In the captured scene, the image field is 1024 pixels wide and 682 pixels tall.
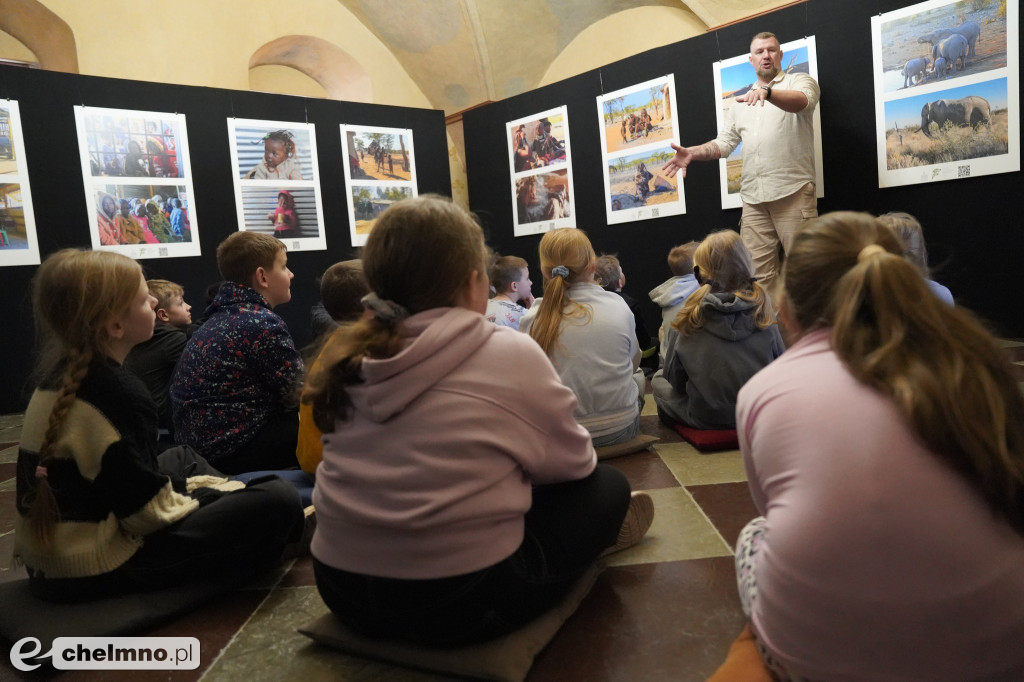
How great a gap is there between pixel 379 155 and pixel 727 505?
681 centimetres

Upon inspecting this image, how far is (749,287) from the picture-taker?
11.6 ft

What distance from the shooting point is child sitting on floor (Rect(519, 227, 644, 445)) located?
338 cm

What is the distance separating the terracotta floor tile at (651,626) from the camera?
1.70 m

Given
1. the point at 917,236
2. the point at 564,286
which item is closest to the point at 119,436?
the point at 564,286

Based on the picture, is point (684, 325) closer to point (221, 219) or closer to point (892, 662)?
point (892, 662)

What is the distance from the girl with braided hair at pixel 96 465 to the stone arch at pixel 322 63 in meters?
9.64

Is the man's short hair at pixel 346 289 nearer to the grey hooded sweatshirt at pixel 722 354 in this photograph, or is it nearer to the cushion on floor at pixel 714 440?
the grey hooded sweatshirt at pixel 722 354

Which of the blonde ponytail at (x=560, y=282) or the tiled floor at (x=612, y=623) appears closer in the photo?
the tiled floor at (x=612, y=623)

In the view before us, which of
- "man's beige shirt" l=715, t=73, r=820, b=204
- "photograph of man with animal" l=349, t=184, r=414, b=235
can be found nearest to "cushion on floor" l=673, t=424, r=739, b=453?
"man's beige shirt" l=715, t=73, r=820, b=204

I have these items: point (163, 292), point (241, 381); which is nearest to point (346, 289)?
point (241, 381)

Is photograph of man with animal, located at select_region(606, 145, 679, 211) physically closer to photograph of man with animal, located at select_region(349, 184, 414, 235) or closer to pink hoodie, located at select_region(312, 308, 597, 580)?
photograph of man with animal, located at select_region(349, 184, 414, 235)

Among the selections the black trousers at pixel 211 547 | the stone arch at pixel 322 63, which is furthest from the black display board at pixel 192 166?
the black trousers at pixel 211 547

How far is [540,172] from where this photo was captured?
27.0 ft

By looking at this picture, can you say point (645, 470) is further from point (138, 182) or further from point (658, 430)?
point (138, 182)
